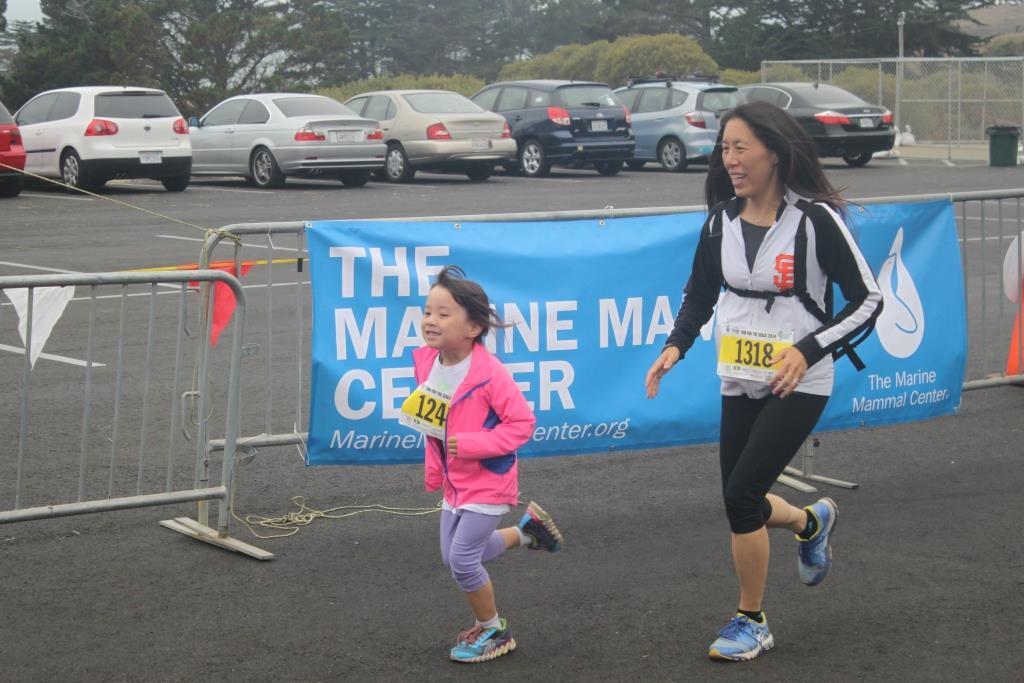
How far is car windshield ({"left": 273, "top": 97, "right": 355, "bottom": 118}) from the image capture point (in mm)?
24406

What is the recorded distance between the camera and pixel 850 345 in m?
4.77

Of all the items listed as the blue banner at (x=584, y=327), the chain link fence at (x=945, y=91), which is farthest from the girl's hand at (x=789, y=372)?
the chain link fence at (x=945, y=91)

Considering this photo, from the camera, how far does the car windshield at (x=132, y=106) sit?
2309cm

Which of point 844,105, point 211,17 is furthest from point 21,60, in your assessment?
point 844,105

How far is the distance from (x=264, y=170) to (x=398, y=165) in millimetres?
2673

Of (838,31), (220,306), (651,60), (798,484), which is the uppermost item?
(838,31)

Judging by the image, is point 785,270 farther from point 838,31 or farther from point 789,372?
point 838,31

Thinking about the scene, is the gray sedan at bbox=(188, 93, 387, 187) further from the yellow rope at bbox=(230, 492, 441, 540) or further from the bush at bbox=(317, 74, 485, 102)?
the bush at bbox=(317, 74, 485, 102)

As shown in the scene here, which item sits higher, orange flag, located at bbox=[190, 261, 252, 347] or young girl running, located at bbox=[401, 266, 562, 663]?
orange flag, located at bbox=[190, 261, 252, 347]

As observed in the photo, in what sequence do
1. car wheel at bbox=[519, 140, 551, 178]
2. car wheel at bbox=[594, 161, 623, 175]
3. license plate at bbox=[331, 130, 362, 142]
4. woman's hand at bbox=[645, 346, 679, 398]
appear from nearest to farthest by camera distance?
woman's hand at bbox=[645, 346, 679, 398] → license plate at bbox=[331, 130, 362, 142] → car wheel at bbox=[519, 140, 551, 178] → car wheel at bbox=[594, 161, 623, 175]

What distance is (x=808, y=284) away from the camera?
473 centimetres

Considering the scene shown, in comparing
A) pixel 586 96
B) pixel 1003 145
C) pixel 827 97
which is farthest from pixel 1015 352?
pixel 1003 145

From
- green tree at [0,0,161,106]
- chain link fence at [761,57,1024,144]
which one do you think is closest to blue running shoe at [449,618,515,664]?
chain link fence at [761,57,1024,144]

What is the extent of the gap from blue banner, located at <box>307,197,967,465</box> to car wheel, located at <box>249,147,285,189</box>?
720 inches
